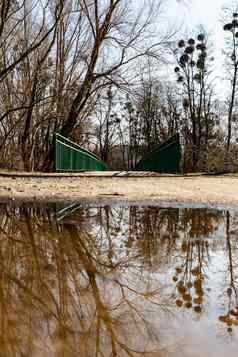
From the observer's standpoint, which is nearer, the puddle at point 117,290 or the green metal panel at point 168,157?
the puddle at point 117,290

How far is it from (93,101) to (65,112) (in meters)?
2.59

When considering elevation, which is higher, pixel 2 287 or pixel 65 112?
pixel 65 112

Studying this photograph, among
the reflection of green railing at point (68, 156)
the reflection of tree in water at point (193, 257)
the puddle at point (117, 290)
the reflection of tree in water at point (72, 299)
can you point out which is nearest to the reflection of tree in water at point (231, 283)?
the puddle at point (117, 290)

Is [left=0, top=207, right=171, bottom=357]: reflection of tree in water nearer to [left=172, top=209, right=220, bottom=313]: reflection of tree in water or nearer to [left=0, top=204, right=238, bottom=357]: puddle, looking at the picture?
[left=0, top=204, right=238, bottom=357]: puddle

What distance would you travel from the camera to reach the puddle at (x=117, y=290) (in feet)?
5.04

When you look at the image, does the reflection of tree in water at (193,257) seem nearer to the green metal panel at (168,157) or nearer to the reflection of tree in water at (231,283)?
the reflection of tree in water at (231,283)

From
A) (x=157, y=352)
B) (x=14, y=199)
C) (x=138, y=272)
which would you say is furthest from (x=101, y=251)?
(x=14, y=199)

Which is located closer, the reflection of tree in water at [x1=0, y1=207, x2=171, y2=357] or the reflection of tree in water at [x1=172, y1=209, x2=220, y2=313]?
the reflection of tree in water at [x1=0, y1=207, x2=171, y2=357]

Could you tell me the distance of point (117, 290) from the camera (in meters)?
2.10

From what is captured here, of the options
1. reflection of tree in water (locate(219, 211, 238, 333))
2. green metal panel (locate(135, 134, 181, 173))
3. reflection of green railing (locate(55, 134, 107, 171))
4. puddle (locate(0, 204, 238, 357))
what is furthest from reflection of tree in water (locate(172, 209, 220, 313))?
green metal panel (locate(135, 134, 181, 173))

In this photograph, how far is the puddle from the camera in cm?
154

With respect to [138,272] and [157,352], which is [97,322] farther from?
[138,272]

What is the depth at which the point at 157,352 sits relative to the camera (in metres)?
1.46

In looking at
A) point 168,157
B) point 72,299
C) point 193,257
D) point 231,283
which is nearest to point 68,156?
point 168,157
